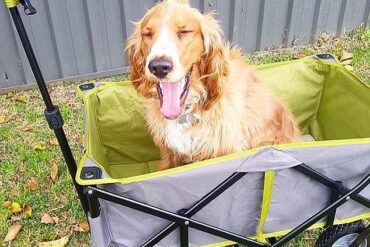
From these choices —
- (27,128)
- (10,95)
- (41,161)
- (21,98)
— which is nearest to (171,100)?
(41,161)

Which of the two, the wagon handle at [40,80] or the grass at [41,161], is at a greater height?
the wagon handle at [40,80]

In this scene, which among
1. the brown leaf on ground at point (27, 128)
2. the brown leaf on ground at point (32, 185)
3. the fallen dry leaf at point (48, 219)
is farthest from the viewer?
the brown leaf on ground at point (27, 128)

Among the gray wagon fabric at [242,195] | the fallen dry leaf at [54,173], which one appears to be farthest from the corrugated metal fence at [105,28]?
the gray wagon fabric at [242,195]

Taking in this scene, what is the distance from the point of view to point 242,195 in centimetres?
164

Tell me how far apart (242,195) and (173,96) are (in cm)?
50

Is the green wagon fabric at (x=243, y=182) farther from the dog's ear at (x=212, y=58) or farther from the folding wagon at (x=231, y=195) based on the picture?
the dog's ear at (x=212, y=58)

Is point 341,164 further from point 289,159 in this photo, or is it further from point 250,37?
point 250,37

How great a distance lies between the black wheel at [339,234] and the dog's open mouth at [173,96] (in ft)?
2.94

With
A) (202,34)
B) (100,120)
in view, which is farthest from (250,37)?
(202,34)

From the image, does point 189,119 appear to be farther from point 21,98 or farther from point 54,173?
point 21,98

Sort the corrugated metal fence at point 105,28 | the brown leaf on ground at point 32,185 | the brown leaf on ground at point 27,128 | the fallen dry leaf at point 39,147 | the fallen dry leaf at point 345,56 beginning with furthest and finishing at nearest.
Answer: the fallen dry leaf at point 345,56, the corrugated metal fence at point 105,28, the brown leaf on ground at point 27,128, the fallen dry leaf at point 39,147, the brown leaf on ground at point 32,185

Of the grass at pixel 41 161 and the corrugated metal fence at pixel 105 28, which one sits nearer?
the grass at pixel 41 161

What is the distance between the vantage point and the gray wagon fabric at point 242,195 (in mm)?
1482

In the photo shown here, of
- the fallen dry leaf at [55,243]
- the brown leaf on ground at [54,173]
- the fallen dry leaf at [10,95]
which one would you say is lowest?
the fallen dry leaf at [55,243]
